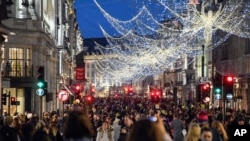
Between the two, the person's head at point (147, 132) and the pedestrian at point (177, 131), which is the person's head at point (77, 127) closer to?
the person's head at point (147, 132)

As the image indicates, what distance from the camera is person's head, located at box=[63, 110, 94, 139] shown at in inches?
312

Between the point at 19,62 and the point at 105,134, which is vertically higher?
the point at 19,62

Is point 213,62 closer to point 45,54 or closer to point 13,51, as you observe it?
point 45,54

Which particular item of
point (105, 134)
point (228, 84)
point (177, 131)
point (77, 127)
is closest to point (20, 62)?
point (228, 84)

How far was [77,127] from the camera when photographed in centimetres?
794

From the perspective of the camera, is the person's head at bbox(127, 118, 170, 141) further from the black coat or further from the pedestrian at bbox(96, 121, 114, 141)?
the pedestrian at bbox(96, 121, 114, 141)

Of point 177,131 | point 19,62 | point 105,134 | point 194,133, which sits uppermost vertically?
point 19,62

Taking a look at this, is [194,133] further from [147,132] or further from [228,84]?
[228,84]

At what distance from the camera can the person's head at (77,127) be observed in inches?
312

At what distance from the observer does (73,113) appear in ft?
26.6

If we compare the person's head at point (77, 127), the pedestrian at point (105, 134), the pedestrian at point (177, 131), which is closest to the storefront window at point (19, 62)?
the pedestrian at point (177, 131)

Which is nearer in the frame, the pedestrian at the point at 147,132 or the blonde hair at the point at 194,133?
the pedestrian at the point at 147,132

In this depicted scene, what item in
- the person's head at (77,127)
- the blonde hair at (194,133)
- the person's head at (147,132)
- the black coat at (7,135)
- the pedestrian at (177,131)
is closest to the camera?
the person's head at (147,132)

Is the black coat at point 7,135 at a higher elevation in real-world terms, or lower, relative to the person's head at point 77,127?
lower
